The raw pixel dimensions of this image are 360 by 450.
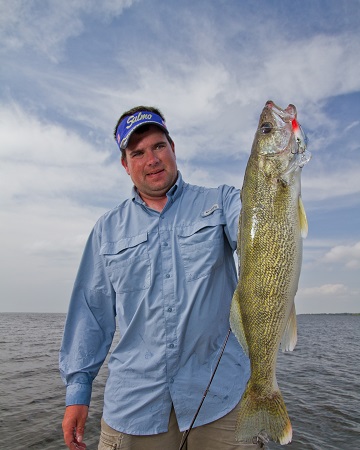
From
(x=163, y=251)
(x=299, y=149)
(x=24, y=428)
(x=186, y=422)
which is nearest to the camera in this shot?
(x=299, y=149)

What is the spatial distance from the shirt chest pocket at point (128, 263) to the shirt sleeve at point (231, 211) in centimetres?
73

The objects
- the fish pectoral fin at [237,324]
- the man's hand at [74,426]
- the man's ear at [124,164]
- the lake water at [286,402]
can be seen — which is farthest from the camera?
the lake water at [286,402]

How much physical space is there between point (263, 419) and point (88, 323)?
1.90 m

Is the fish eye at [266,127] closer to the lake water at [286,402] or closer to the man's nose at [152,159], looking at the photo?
the man's nose at [152,159]

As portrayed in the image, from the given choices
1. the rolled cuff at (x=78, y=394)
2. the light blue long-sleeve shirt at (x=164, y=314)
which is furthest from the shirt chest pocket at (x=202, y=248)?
the rolled cuff at (x=78, y=394)

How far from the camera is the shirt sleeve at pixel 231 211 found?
3043 mm

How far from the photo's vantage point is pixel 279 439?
2.34 metres

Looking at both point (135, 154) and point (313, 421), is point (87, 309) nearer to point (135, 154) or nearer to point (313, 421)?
point (135, 154)

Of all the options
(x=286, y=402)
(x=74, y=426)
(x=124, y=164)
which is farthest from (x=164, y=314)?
(x=286, y=402)

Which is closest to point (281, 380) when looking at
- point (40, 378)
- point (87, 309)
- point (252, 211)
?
point (40, 378)

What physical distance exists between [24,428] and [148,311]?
8.17 metres

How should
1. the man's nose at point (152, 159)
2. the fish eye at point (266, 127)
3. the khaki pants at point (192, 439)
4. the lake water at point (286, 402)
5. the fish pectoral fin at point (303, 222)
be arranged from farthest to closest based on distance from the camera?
the lake water at point (286, 402), the man's nose at point (152, 159), the khaki pants at point (192, 439), the fish eye at point (266, 127), the fish pectoral fin at point (303, 222)

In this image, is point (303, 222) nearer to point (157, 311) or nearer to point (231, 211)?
point (231, 211)

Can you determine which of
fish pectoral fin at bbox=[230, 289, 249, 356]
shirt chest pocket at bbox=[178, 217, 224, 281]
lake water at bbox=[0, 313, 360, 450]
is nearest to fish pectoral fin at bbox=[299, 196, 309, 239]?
fish pectoral fin at bbox=[230, 289, 249, 356]
